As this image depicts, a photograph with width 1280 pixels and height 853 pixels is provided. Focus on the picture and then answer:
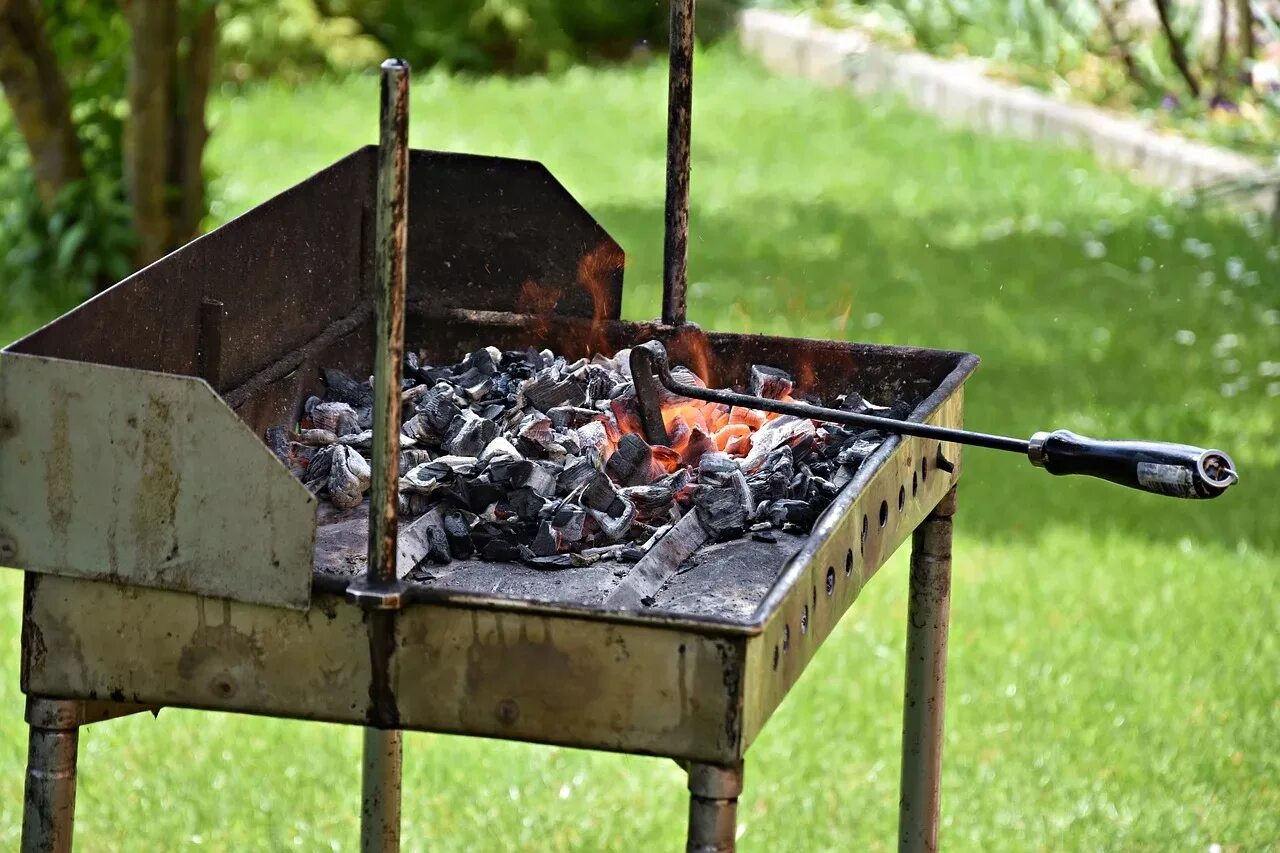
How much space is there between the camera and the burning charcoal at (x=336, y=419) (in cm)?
253

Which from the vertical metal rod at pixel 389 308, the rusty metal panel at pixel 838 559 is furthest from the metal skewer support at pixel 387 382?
the rusty metal panel at pixel 838 559

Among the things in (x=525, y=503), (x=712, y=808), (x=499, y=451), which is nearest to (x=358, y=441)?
(x=499, y=451)

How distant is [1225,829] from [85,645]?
2.37 meters

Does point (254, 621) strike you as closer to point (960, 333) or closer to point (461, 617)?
point (461, 617)

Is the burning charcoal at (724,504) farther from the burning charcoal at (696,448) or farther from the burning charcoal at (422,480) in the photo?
the burning charcoal at (422,480)

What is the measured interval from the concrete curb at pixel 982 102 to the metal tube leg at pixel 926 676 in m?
4.61

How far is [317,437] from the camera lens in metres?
2.49

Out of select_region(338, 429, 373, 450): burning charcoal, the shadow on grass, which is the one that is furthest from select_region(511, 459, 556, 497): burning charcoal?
the shadow on grass

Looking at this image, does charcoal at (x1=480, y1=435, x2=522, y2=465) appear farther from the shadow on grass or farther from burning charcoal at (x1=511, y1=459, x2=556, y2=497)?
the shadow on grass

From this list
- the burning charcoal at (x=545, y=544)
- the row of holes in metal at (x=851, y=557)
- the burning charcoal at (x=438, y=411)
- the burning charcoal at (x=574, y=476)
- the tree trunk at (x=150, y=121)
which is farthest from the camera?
the tree trunk at (x=150, y=121)

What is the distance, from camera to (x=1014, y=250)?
7.60 m

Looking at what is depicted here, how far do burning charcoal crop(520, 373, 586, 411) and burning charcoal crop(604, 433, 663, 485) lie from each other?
0.73ft

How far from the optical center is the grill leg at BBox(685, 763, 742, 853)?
181 cm

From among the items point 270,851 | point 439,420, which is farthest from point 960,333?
point 439,420
